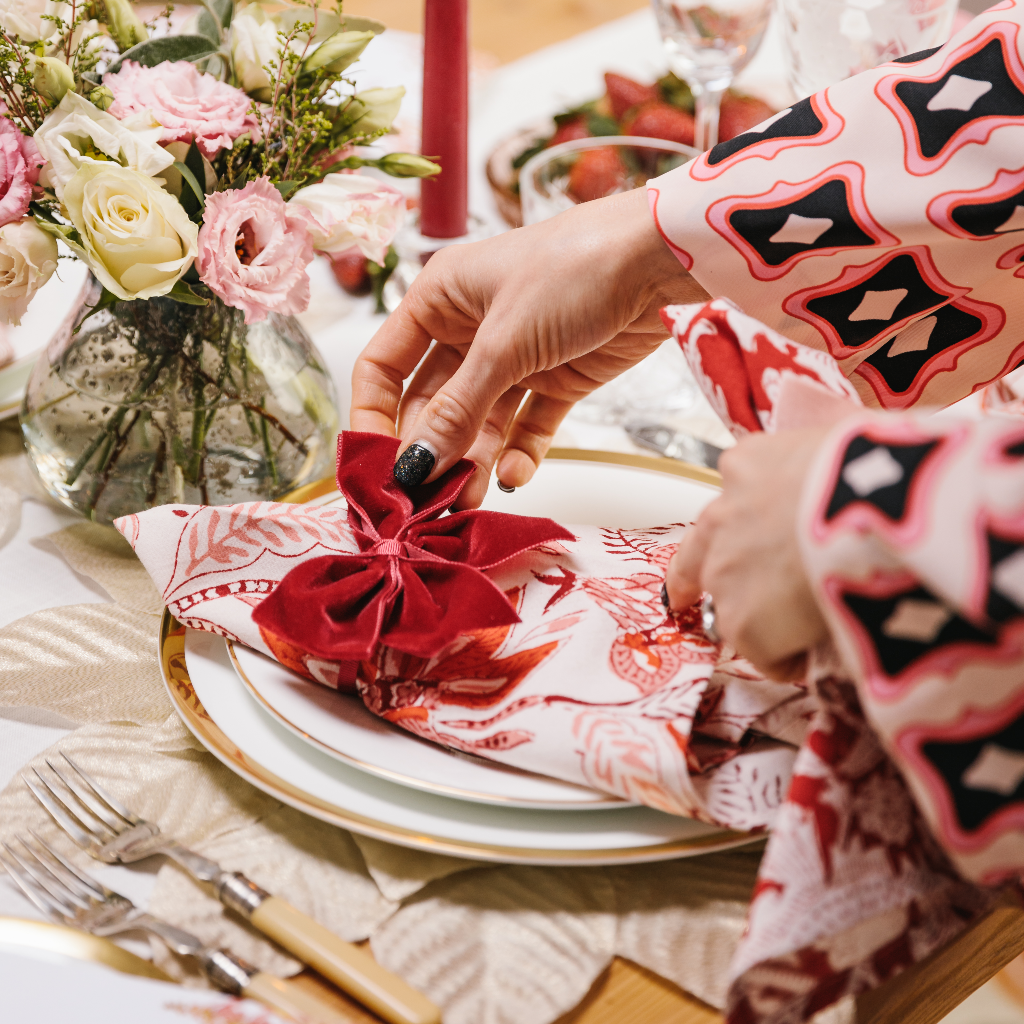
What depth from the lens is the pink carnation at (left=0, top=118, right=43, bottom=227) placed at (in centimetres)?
57

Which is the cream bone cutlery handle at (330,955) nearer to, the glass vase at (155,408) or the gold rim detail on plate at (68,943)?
the gold rim detail on plate at (68,943)

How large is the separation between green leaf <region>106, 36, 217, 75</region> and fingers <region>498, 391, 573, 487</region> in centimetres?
33

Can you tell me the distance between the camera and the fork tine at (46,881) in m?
0.44

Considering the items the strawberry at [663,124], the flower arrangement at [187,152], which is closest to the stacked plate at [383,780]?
the flower arrangement at [187,152]

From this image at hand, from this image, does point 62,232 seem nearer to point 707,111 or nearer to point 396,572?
point 396,572

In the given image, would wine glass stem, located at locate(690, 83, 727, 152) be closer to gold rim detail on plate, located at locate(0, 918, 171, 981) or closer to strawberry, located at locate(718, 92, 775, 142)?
strawberry, located at locate(718, 92, 775, 142)

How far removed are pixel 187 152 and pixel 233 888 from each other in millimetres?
430

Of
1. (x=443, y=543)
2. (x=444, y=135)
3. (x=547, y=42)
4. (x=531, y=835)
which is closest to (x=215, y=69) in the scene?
(x=444, y=135)

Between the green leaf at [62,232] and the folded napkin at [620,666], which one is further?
the green leaf at [62,232]

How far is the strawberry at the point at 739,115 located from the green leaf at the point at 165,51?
0.67 metres

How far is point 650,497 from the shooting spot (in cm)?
70

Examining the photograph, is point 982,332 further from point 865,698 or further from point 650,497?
point 865,698

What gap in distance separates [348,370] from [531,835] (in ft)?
1.86

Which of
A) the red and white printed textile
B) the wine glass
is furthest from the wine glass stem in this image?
the red and white printed textile
